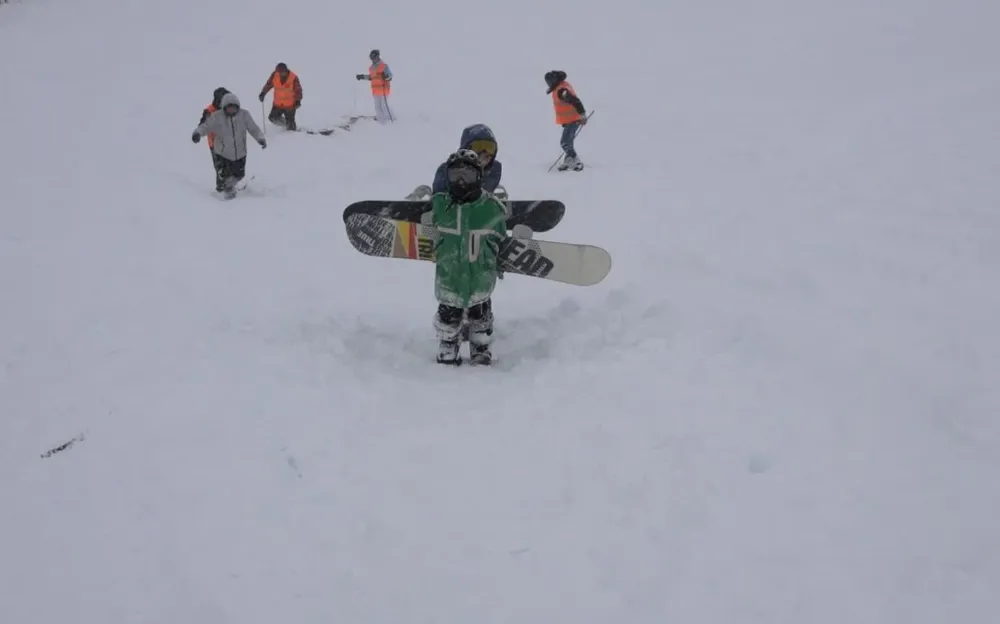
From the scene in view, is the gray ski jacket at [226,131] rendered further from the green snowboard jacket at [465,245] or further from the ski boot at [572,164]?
the green snowboard jacket at [465,245]

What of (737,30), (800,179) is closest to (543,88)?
(737,30)

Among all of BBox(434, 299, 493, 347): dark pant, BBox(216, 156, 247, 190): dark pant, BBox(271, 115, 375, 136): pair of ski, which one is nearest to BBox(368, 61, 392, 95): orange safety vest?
BBox(271, 115, 375, 136): pair of ski

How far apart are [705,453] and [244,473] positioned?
2.60 meters

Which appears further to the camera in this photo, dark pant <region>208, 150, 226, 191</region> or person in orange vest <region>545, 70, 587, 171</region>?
person in orange vest <region>545, 70, 587, 171</region>

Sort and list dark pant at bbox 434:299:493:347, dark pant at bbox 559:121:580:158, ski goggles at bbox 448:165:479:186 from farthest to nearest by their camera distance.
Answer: dark pant at bbox 559:121:580:158 < dark pant at bbox 434:299:493:347 < ski goggles at bbox 448:165:479:186

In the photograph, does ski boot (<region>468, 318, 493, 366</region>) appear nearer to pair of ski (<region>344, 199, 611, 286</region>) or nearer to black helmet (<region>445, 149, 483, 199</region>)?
pair of ski (<region>344, 199, 611, 286</region>)

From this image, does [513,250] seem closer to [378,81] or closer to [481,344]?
[481,344]

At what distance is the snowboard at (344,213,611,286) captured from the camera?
5.77 meters

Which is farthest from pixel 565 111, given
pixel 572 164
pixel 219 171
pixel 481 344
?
pixel 481 344

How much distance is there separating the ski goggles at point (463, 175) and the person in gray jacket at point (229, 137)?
6.51 meters

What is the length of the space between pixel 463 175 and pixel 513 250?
85 centimetres

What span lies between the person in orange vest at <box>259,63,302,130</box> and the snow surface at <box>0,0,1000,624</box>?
4266 mm

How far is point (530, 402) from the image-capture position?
15.8 ft

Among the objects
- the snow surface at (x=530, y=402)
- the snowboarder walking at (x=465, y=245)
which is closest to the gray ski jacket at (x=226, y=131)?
the snow surface at (x=530, y=402)
